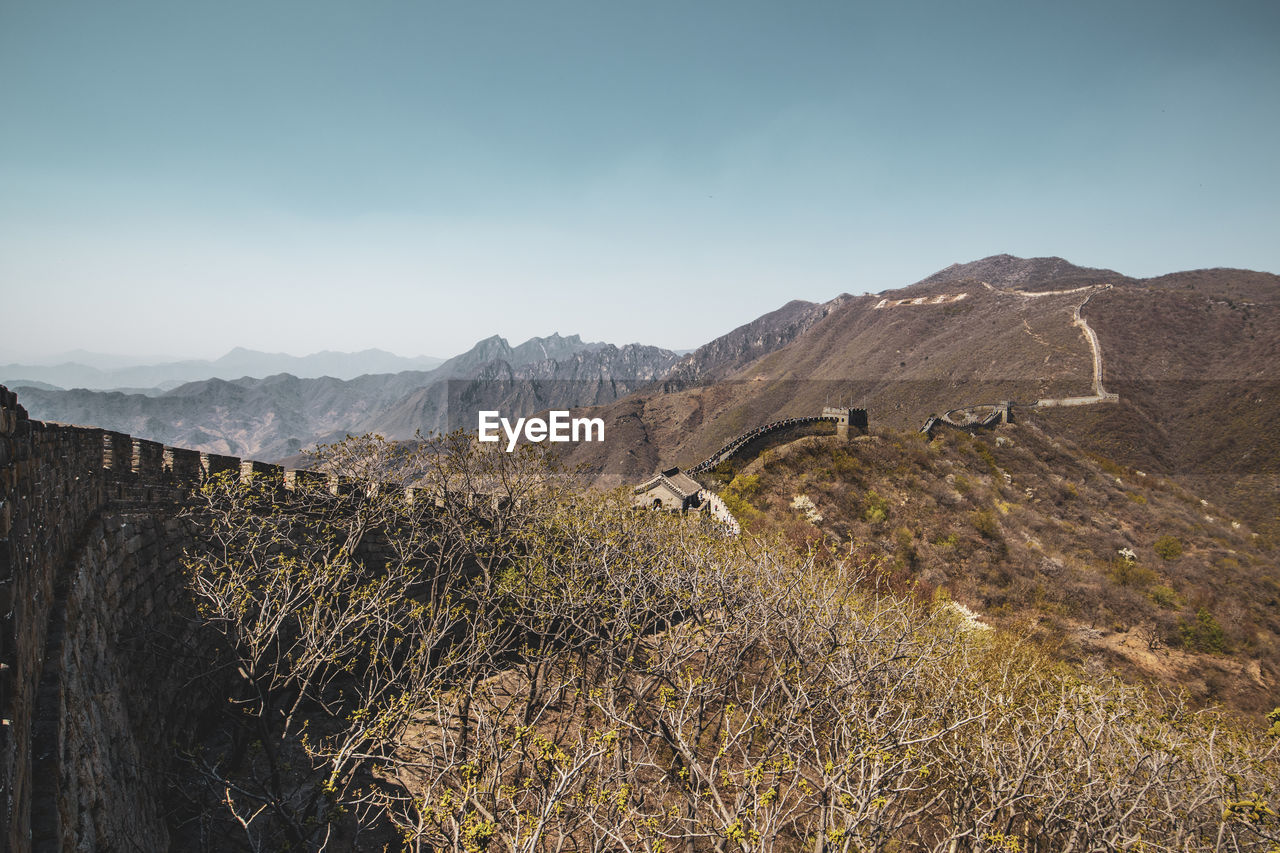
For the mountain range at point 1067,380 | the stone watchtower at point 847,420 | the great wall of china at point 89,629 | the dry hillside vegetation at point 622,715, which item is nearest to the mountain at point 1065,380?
the mountain range at point 1067,380

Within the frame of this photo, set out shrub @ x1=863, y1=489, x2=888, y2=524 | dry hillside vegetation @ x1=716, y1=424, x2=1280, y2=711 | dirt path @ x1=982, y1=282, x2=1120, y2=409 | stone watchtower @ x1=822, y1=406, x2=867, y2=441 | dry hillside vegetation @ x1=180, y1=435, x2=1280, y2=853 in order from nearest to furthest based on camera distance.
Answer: dry hillside vegetation @ x1=180, y1=435, x2=1280, y2=853 < dry hillside vegetation @ x1=716, y1=424, x2=1280, y2=711 < shrub @ x1=863, y1=489, x2=888, y2=524 < stone watchtower @ x1=822, y1=406, x2=867, y2=441 < dirt path @ x1=982, y1=282, x2=1120, y2=409

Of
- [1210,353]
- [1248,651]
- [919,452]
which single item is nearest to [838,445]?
[919,452]

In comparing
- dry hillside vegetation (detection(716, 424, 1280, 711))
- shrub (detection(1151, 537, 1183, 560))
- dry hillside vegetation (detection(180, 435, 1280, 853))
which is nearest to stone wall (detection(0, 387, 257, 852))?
dry hillside vegetation (detection(180, 435, 1280, 853))

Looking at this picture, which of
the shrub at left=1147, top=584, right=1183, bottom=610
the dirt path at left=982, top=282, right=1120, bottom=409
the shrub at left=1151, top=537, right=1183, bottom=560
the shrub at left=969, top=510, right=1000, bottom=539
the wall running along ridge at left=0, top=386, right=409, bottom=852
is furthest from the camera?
the dirt path at left=982, top=282, right=1120, bottom=409

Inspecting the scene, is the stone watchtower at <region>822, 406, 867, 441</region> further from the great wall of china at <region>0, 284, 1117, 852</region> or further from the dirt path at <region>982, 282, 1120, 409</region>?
the dirt path at <region>982, 282, 1120, 409</region>

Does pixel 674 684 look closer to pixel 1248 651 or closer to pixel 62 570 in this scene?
pixel 62 570

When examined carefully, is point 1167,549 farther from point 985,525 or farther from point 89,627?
point 89,627
